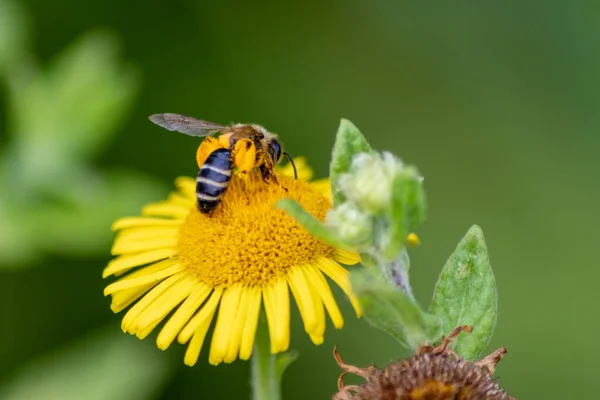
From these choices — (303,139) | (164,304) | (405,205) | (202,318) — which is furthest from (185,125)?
(303,139)

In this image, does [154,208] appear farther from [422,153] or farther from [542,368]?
[422,153]

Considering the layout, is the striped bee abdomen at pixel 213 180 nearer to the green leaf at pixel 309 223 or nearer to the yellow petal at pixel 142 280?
the yellow petal at pixel 142 280

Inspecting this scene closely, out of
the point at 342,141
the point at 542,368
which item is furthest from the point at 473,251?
the point at 542,368

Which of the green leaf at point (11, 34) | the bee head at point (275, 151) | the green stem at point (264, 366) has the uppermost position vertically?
the green leaf at point (11, 34)

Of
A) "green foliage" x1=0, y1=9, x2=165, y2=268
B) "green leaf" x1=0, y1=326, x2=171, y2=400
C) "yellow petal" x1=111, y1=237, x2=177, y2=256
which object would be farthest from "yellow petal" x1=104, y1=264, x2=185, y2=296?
"green foliage" x1=0, y1=9, x2=165, y2=268

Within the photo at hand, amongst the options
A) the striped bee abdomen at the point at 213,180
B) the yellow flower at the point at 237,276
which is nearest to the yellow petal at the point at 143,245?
the yellow flower at the point at 237,276

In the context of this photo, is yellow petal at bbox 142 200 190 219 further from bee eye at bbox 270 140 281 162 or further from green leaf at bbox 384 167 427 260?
green leaf at bbox 384 167 427 260
